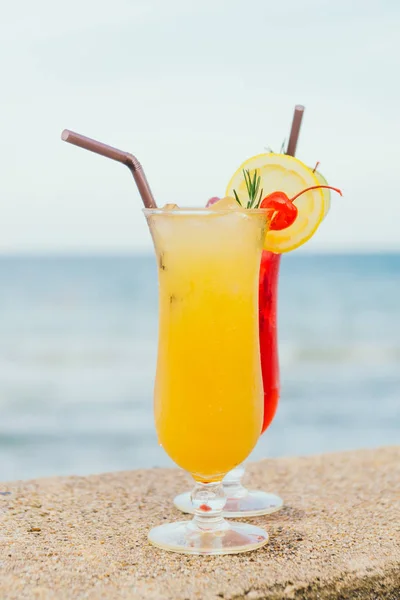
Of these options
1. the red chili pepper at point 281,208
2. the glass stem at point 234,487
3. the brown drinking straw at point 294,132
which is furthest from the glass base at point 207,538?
the brown drinking straw at point 294,132

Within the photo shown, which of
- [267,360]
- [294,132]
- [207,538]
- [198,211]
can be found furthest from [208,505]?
[294,132]

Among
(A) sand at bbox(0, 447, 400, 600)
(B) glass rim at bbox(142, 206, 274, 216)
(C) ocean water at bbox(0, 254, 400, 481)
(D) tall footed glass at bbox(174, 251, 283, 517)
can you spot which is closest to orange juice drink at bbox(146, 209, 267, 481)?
(B) glass rim at bbox(142, 206, 274, 216)

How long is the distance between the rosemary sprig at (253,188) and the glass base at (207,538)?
0.91 metres

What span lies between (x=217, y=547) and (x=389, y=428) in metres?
7.11

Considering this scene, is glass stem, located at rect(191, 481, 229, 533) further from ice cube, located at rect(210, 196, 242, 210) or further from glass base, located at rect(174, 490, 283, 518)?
ice cube, located at rect(210, 196, 242, 210)

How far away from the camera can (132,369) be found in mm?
12891

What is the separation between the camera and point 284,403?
34.2 feet

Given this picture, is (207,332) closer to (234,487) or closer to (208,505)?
(208,505)

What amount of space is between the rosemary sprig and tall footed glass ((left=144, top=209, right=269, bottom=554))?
0.47ft

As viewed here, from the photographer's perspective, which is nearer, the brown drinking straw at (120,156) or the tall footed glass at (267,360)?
the brown drinking straw at (120,156)

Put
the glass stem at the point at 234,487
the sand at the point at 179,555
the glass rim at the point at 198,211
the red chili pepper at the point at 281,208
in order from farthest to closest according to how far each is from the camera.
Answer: the glass stem at the point at 234,487, the red chili pepper at the point at 281,208, the glass rim at the point at 198,211, the sand at the point at 179,555

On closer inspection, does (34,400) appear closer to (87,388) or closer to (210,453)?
(87,388)

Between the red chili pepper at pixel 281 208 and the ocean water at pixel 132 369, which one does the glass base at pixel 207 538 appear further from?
the ocean water at pixel 132 369

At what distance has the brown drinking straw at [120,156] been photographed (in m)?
2.49
